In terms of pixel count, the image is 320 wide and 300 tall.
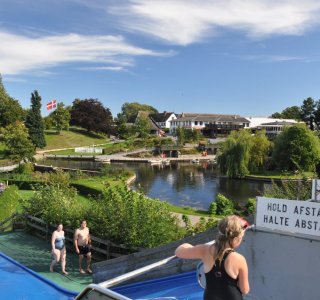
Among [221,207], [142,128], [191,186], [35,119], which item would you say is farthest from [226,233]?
[142,128]

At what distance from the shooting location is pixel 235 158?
53.8 m

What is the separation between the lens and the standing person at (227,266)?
395 cm

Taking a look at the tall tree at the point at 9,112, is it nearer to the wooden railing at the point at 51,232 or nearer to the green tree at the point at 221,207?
the green tree at the point at 221,207

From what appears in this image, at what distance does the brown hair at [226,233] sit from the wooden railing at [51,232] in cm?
927

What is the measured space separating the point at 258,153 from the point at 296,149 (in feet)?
15.2

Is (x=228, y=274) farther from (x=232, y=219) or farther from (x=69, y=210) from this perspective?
(x=69, y=210)

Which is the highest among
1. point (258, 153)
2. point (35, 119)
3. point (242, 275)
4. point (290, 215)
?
point (35, 119)

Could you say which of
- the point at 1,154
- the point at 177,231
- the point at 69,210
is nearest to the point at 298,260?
the point at 177,231

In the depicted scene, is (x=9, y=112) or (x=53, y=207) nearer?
(x=53, y=207)

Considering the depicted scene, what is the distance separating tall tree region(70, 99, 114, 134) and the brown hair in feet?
327

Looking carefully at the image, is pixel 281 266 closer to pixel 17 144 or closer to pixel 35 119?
pixel 17 144

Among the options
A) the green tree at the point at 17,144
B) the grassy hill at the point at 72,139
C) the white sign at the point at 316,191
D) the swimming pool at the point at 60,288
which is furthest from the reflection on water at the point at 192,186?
the grassy hill at the point at 72,139

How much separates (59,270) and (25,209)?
6.12 m

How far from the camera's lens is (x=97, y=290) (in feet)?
12.7
